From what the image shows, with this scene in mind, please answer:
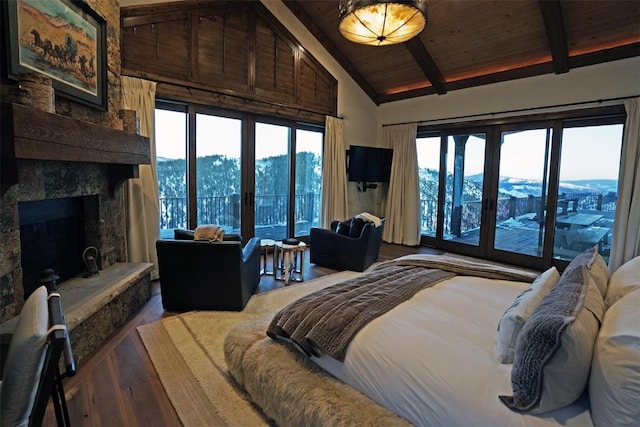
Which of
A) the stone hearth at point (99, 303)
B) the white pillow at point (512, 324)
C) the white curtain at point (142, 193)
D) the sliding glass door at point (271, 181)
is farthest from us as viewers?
the sliding glass door at point (271, 181)

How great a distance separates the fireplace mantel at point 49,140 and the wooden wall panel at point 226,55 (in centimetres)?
170

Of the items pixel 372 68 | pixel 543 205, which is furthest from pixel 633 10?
pixel 372 68

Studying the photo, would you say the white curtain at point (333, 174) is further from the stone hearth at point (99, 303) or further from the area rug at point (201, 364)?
the stone hearth at point (99, 303)

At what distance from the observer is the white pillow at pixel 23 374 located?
113cm

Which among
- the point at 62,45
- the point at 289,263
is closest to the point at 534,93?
the point at 289,263

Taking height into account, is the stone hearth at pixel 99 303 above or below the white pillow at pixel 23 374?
below

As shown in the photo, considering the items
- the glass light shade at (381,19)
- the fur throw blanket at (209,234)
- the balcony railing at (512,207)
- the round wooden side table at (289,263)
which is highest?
the glass light shade at (381,19)

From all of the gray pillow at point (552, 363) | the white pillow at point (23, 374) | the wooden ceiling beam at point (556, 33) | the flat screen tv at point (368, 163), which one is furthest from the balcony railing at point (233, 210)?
the gray pillow at point (552, 363)

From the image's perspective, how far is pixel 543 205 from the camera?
4.95 meters

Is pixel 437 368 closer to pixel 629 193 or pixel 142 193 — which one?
pixel 142 193

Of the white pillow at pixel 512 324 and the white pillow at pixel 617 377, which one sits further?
the white pillow at pixel 512 324

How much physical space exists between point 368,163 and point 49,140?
17.0 feet

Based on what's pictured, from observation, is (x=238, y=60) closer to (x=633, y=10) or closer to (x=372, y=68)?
(x=372, y=68)

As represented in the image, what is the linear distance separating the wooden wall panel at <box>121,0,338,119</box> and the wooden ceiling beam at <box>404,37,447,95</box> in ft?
5.20
